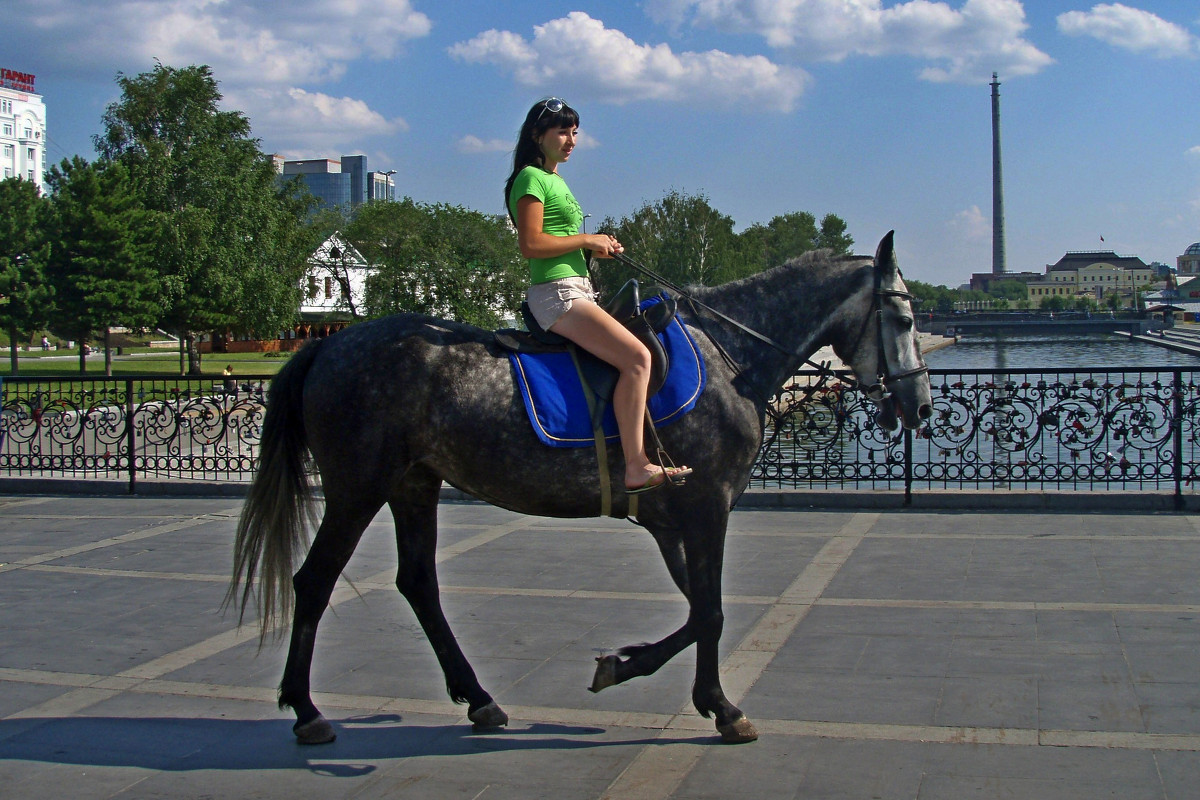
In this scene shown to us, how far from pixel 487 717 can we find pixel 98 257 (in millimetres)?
41075

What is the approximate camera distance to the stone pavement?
4.29 metres

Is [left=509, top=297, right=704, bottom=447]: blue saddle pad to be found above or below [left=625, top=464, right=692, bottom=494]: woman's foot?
above

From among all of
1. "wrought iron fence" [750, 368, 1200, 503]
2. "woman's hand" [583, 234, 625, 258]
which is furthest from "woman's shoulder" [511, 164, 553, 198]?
"wrought iron fence" [750, 368, 1200, 503]

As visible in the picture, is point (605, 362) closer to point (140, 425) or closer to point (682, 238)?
point (140, 425)

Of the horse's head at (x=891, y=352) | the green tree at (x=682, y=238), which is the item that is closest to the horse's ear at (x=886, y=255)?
the horse's head at (x=891, y=352)

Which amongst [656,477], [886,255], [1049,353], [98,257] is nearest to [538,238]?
[656,477]

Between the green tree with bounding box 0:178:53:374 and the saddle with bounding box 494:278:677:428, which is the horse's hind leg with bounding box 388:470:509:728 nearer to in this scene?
the saddle with bounding box 494:278:677:428

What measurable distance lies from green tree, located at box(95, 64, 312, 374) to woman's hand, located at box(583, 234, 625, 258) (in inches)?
1685

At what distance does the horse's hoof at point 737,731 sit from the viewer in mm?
4605

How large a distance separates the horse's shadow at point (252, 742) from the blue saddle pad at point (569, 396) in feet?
Result: 4.42

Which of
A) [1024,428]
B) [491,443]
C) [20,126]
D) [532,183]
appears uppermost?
[20,126]

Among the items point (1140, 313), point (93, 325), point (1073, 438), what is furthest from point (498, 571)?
point (1140, 313)

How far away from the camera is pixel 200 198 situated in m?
46.0

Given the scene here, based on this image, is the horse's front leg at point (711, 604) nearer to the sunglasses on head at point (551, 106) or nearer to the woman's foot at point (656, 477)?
the woman's foot at point (656, 477)
